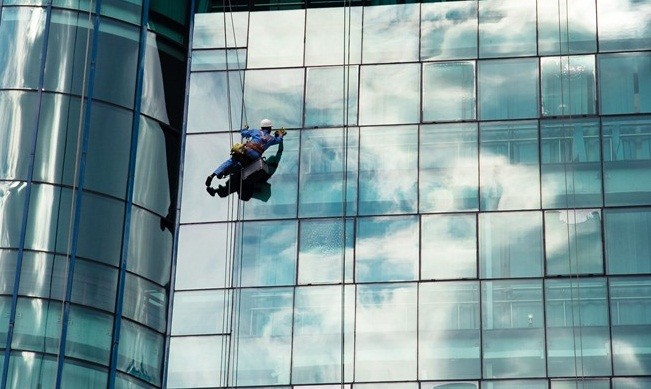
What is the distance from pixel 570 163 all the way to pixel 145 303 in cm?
1247

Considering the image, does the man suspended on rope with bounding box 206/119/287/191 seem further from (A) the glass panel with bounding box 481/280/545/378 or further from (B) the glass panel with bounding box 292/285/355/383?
(A) the glass panel with bounding box 481/280/545/378

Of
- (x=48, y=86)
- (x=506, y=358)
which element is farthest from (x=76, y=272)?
(x=506, y=358)

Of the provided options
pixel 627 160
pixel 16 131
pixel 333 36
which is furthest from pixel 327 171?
pixel 16 131

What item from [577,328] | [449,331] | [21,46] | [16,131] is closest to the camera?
[577,328]

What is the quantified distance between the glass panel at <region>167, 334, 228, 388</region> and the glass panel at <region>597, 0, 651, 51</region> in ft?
46.0

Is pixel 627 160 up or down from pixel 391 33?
down

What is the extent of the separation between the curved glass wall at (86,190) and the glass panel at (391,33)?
580cm

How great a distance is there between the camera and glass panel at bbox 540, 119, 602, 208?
1804 inches

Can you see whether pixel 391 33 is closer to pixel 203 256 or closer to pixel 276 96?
pixel 276 96

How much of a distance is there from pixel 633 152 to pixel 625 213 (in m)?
1.87

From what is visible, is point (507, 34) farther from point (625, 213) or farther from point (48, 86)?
point (48, 86)

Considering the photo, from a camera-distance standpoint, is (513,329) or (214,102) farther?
(214,102)

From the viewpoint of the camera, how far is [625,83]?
47062 millimetres

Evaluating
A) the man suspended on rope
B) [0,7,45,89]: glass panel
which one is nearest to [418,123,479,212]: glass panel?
the man suspended on rope
